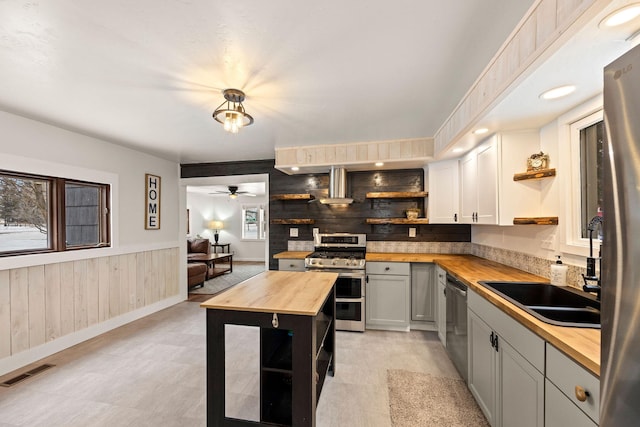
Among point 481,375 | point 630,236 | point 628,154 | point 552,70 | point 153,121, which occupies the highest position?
point 153,121

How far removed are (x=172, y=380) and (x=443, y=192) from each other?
3520 millimetres

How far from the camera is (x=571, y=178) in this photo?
1.86 metres

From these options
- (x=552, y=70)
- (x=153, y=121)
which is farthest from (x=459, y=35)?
(x=153, y=121)

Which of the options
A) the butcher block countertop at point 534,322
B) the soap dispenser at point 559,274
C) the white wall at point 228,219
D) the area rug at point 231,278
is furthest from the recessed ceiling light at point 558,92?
the white wall at point 228,219

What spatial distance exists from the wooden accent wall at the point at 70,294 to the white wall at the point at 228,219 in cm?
470

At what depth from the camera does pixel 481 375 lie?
6.04ft

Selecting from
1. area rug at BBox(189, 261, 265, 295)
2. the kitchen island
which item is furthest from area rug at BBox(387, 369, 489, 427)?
area rug at BBox(189, 261, 265, 295)

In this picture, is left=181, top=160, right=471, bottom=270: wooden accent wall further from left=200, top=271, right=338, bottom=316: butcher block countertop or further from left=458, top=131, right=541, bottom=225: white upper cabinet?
left=200, top=271, right=338, bottom=316: butcher block countertop

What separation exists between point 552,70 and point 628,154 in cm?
90

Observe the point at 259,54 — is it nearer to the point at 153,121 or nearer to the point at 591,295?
the point at 153,121

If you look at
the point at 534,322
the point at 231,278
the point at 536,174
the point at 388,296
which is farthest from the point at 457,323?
the point at 231,278

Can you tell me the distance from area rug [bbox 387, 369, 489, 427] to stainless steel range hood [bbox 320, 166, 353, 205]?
212 centimetres

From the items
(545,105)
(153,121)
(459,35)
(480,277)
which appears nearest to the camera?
(459,35)

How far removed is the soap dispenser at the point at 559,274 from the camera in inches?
71.4
